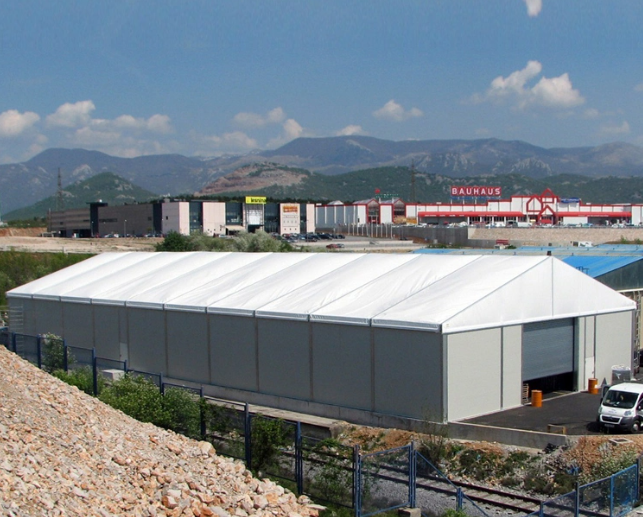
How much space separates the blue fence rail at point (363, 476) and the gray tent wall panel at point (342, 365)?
14.4 ft

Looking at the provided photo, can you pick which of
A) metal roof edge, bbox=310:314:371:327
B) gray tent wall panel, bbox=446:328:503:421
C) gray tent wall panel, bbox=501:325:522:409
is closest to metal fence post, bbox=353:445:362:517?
gray tent wall panel, bbox=446:328:503:421

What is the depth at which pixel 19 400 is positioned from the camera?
18.8 m

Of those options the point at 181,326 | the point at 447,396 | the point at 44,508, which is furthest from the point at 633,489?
the point at 181,326

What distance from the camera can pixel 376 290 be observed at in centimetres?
3002

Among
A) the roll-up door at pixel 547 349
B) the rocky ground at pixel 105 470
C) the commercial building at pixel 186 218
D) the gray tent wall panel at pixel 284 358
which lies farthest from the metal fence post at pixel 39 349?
the commercial building at pixel 186 218

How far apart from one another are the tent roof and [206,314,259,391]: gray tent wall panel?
0.53 m

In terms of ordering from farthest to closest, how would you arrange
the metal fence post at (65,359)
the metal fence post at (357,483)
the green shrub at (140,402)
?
the metal fence post at (65,359) → the green shrub at (140,402) → the metal fence post at (357,483)

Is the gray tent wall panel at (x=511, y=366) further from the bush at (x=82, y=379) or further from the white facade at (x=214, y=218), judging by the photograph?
the white facade at (x=214, y=218)

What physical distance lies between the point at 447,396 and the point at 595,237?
317 ft

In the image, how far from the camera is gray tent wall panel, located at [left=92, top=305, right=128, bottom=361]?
1432 inches

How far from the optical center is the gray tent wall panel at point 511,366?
2697 cm

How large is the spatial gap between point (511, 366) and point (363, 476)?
34.5ft

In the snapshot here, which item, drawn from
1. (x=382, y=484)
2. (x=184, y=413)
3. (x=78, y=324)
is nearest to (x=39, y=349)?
(x=78, y=324)

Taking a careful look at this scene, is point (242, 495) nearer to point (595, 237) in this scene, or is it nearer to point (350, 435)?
point (350, 435)
